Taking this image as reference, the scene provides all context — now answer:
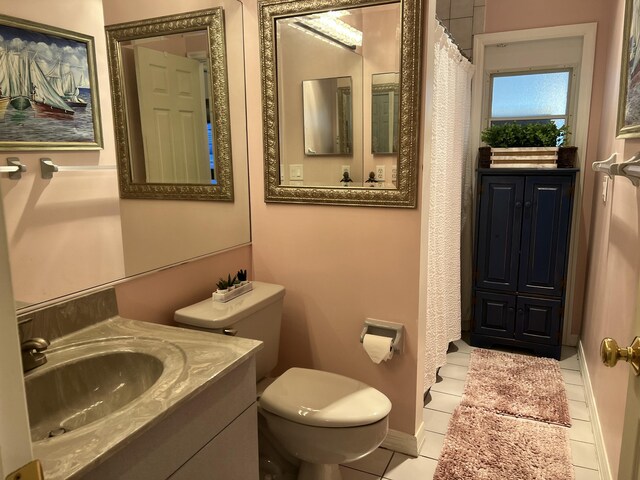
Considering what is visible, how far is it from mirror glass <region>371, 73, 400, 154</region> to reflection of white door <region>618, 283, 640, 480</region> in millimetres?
1243

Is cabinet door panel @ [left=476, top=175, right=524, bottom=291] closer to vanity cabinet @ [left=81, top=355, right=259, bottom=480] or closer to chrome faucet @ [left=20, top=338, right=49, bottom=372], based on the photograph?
vanity cabinet @ [left=81, top=355, right=259, bottom=480]

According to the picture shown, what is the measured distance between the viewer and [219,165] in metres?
2.16

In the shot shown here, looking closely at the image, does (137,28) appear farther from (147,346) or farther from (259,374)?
(259,374)

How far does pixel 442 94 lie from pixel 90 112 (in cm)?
177

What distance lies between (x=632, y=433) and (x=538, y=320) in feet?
7.99

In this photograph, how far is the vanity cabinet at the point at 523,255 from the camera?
3.13 meters

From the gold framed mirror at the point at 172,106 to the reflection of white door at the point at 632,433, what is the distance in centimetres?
157

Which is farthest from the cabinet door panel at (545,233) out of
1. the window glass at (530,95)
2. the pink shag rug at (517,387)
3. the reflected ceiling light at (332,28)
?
the reflected ceiling light at (332,28)

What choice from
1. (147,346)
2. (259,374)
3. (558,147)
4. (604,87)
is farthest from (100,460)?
(604,87)

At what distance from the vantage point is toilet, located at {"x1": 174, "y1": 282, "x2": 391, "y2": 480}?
171 centimetres

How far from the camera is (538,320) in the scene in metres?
3.26

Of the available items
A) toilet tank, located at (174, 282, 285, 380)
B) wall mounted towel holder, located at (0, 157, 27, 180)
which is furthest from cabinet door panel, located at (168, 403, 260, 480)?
wall mounted towel holder, located at (0, 157, 27, 180)

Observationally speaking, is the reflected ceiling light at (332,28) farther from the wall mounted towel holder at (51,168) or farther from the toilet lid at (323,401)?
the toilet lid at (323,401)

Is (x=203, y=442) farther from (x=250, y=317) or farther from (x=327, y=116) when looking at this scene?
(x=327, y=116)
